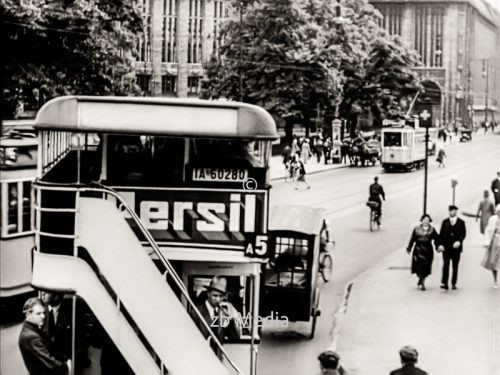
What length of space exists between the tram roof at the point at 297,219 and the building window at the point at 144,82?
146 inches

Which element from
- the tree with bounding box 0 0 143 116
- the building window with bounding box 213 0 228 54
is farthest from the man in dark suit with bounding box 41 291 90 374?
the building window with bounding box 213 0 228 54

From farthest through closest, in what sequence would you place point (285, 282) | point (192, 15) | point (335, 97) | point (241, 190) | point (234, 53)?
point (335, 97) → point (234, 53) → point (192, 15) → point (285, 282) → point (241, 190)

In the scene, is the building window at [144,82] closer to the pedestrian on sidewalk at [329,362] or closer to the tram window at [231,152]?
the tram window at [231,152]

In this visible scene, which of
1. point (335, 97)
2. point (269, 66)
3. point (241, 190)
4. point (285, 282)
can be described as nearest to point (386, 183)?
point (335, 97)

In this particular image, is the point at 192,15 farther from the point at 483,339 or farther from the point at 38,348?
the point at 38,348

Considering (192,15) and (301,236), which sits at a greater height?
(192,15)

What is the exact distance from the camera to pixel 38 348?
6.68 meters

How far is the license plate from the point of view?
6.45 metres

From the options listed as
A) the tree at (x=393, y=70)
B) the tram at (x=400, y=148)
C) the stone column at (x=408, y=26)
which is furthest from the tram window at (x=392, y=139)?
the stone column at (x=408, y=26)

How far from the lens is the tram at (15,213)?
10.4 meters

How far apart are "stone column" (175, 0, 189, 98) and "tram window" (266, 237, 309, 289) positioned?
380 centimetres

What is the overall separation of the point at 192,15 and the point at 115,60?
1.38 m

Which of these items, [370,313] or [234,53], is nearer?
[370,313]

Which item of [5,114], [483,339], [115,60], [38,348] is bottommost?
[483,339]
